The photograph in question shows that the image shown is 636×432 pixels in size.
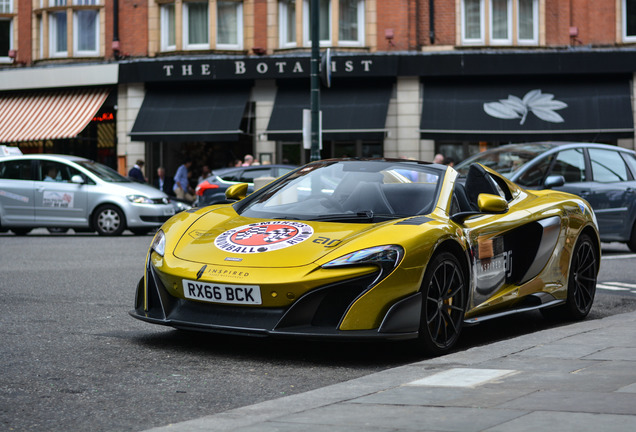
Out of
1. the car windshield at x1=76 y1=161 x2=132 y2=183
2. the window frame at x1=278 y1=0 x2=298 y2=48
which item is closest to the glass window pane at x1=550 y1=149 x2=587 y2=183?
the car windshield at x1=76 y1=161 x2=132 y2=183

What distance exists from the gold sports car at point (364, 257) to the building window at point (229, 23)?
22476 mm

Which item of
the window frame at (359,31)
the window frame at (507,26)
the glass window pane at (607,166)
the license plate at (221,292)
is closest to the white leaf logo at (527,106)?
the window frame at (507,26)

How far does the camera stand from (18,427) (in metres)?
4.32

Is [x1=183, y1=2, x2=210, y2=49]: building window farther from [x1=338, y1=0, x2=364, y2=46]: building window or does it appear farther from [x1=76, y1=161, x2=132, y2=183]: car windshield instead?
[x1=76, y1=161, x2=132, y2=183]: car windshield

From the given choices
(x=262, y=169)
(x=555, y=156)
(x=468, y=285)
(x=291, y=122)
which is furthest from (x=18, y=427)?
(x=291, y=122)

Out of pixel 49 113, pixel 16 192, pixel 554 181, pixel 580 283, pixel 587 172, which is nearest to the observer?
pixel 580 283

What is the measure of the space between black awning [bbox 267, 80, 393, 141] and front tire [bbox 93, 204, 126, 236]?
365 inches

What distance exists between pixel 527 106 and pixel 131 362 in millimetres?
22927

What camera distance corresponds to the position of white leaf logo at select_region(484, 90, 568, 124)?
27344 mm

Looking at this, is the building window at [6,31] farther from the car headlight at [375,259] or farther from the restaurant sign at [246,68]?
the car headlight at [375,259]

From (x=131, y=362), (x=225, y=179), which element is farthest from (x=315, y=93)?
(x=131, y=362)

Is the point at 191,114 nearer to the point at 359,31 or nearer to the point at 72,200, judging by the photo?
the point at 359,31

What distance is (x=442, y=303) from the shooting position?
624cm

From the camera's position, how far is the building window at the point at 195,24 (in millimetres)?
29609
